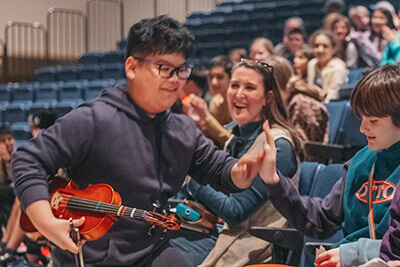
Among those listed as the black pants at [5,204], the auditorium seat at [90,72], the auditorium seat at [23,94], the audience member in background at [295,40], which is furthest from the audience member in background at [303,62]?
the auditorium seat at [23,94]

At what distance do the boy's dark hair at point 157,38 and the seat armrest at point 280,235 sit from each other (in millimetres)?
735

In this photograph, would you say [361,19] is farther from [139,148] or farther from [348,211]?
[139,148]

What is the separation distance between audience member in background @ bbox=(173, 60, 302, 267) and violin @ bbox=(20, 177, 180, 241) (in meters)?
0.54

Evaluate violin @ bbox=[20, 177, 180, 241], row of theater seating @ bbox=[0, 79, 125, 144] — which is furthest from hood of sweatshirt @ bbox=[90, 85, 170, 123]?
row of theater seating @ bbox=[0, 79, 125, 144]

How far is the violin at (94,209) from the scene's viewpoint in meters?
Answer: 1.59

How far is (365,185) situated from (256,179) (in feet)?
1.90

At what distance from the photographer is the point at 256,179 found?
7.12 ft

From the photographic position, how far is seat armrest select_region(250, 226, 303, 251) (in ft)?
6.70

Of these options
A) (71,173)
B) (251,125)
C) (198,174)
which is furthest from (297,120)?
(71,173)

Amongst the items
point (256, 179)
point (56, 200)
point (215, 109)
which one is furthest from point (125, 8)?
point (56, 200)

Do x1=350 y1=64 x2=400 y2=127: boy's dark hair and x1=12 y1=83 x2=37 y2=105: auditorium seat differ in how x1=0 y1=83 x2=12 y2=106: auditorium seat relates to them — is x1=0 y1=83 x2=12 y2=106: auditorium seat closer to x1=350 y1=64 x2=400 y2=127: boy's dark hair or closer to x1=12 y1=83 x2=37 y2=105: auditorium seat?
x1=12 y1=83 x2=37 y2=105: auditorium seat

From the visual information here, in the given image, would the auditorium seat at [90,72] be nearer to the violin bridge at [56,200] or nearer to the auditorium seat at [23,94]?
the auditorium seat at [23,94]

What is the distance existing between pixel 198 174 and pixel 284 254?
53 centimetres

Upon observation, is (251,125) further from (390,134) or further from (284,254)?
(390,134)
